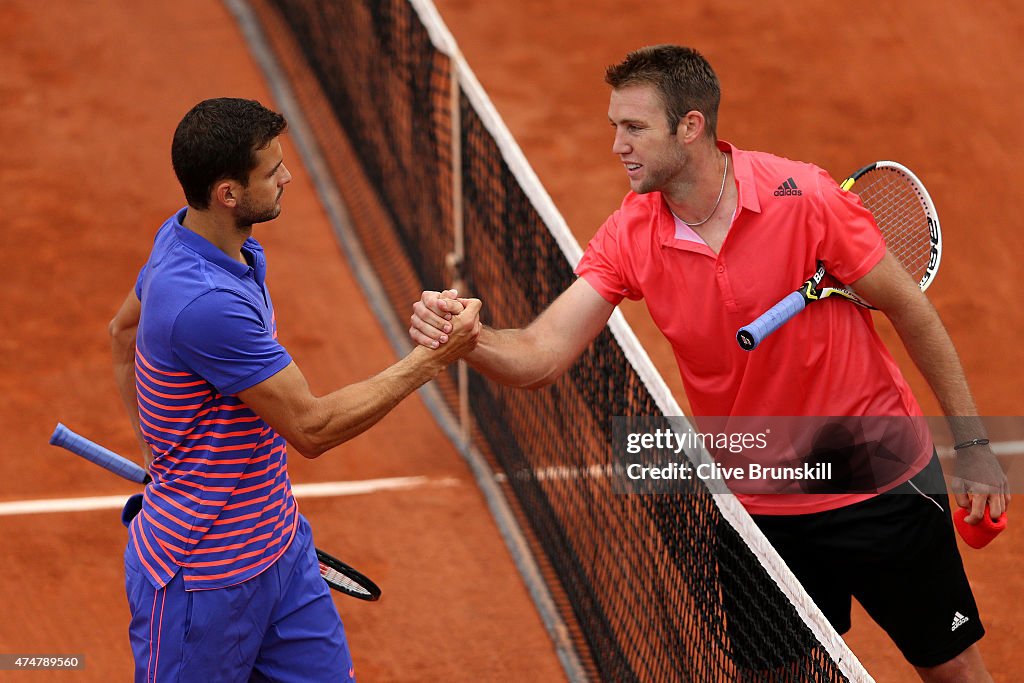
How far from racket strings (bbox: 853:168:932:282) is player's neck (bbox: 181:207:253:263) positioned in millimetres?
1988

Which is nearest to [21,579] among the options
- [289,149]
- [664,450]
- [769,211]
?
[664,450]

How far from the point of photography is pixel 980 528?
3.95 metres

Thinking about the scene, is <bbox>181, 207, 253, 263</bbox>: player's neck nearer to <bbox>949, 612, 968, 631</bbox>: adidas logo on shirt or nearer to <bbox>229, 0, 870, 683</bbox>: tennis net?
<bbox>229, 0, 870, 683</bbox>: tennis net

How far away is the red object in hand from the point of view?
12.8 feet

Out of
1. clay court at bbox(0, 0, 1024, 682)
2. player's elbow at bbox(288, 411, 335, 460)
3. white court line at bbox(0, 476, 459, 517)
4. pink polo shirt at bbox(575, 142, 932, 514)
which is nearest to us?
player's elbow at bbox(288, 411, 335, 460)

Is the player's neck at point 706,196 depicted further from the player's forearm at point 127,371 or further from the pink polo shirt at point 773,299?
the player's forearm at point 127,371

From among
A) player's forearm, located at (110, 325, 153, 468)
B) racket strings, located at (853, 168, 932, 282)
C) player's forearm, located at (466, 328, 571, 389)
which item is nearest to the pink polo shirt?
player's forearm, located at (466, 328, 571, 389)

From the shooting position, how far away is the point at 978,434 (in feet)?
12.9

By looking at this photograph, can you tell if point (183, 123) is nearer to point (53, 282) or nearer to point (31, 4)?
point (53, 282)

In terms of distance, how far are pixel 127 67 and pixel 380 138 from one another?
2.35m

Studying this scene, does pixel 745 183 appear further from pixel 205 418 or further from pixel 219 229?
pixel 205 418

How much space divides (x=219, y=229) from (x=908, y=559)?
82.4 inches

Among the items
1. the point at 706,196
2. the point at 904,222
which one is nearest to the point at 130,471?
the point at 706,196

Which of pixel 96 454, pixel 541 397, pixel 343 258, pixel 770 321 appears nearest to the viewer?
pixel 770 321
